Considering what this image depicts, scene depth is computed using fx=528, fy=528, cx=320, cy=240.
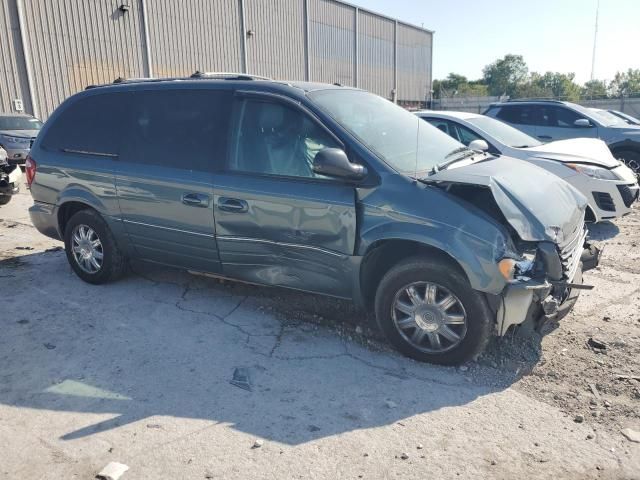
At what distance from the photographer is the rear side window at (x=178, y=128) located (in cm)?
434

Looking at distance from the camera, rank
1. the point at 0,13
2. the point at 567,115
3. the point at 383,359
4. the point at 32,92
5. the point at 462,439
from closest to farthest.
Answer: the point at 462,439, the point at 383,359, the point at 567,115, the point at 0,13, the point at 32,92

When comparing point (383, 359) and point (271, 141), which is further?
point (271, 141)

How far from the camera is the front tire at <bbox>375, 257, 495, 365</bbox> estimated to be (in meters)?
3.46

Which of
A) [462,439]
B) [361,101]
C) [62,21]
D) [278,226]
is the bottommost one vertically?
[462,439]

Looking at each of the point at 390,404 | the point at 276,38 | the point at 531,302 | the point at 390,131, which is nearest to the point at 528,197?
the point at 531,302

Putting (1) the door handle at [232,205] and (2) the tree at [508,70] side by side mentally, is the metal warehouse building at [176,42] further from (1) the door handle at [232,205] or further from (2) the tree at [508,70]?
(2) the tree at [508,70]

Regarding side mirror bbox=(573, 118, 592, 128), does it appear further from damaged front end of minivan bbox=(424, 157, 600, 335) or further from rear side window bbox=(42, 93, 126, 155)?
rear side window bbox=(42, 93, 126, 155)

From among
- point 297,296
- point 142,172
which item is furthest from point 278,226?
point 142,172

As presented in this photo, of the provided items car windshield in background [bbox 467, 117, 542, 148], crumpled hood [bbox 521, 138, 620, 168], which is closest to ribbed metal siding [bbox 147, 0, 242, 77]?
car windshield in background [bbox 467, 117, 542, 148]

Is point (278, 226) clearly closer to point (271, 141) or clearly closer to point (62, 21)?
point (271, 141)

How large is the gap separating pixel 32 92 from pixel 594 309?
19.5m

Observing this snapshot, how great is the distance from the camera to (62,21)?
18.9 m

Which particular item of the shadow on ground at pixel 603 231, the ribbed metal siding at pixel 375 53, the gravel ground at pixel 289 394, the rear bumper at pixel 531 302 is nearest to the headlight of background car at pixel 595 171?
the shadow on ground at pixel 603 231

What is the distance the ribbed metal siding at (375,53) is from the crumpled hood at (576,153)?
2670 centimetres
